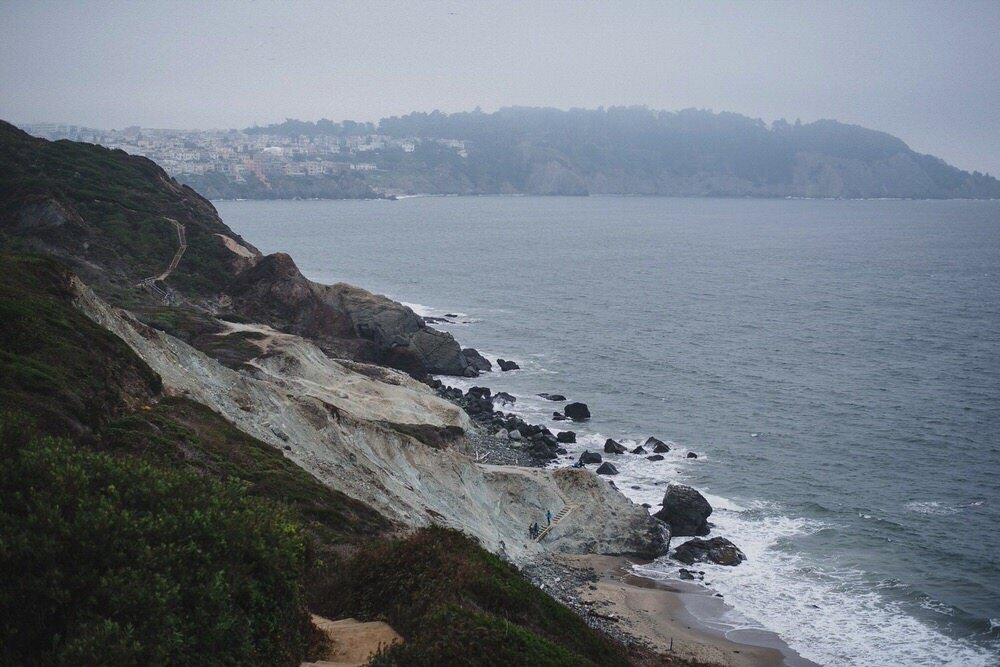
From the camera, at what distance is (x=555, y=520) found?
118 feet

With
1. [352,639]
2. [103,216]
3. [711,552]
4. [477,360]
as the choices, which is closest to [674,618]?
[711,552]

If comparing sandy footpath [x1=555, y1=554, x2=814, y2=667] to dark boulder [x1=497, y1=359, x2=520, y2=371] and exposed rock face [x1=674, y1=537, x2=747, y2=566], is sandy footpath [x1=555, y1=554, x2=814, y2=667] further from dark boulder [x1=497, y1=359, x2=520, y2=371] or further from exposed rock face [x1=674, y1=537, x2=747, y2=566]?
dark boulder [x1=497, y1=359, x2=520, y2=371]

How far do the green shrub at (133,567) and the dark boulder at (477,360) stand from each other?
5235cm

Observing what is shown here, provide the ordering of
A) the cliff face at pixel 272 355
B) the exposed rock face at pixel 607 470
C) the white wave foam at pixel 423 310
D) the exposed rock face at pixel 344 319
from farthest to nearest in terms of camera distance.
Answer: the white wave foam at pixel 423 310, the exposed rock face at pixel 344 319, the exposed rock face at pixel 607 470, the cliff face at pixel 272 355

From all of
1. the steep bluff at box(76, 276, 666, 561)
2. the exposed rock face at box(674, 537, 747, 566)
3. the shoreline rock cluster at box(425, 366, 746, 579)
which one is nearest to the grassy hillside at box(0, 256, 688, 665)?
the steep bluff at box(76, 276, 666, 561)

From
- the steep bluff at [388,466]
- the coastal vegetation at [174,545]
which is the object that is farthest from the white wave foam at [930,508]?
the coastal vegetation at [174,545]

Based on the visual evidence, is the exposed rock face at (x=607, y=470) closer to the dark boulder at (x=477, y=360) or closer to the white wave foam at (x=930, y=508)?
the white wave foam at (x=930, y=508)

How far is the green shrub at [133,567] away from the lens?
34.8 ft

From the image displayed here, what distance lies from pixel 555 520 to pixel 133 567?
25.9 meters

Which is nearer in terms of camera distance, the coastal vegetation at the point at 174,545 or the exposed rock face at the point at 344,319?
the coastal vegetation at the point at 174,545

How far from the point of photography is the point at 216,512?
42.9 feet

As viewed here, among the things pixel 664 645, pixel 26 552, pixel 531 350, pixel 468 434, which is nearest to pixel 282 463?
pixel 664 645

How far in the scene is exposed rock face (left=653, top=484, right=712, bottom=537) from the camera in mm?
37656

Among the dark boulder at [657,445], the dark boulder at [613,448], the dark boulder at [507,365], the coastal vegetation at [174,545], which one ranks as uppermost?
the coastal vegetation at [174,545]
